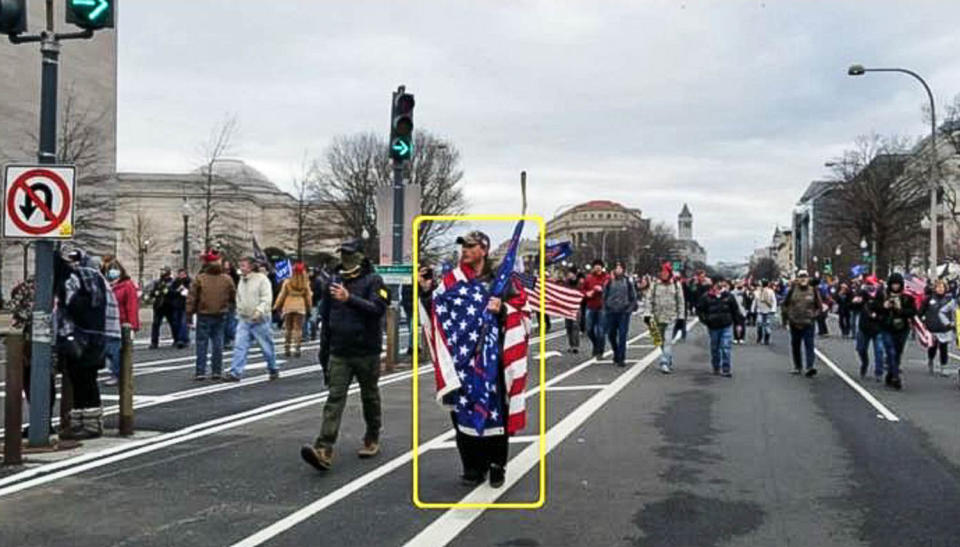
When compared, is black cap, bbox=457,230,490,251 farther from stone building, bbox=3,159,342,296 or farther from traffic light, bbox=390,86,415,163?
stone building, bbox=3,159,342,296

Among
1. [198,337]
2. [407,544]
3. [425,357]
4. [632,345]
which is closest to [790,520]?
[407,544]

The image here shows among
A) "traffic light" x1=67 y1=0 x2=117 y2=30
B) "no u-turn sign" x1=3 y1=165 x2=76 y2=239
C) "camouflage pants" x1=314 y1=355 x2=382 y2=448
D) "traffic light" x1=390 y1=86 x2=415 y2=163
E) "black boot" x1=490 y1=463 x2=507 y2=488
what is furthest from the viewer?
"traffic light" x1=390 y1=86 x2=415 y2=163

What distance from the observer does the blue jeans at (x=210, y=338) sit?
590 inches

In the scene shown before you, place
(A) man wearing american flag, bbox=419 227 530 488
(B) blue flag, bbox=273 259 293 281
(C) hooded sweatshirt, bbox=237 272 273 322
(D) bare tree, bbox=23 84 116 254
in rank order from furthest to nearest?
(D) bare tree, bbox=23 84 116 254
(B) blue flag, bbox=273 259 293 281
(C) hooded sweatshirt, bbox=237 272 273 322
(A) man wearing american flag, bbox=419 227 530 488

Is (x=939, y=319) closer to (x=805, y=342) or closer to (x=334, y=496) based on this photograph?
(x=805, y=342)

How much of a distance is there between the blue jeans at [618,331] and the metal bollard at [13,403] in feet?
36.7

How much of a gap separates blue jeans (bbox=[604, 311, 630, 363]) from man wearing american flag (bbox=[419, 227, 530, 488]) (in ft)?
35.2

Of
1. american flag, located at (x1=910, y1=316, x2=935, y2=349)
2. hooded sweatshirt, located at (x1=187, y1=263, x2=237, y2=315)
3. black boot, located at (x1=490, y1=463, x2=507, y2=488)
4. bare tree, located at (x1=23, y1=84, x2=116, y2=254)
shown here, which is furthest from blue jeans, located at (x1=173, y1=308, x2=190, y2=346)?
bare tree, located at (x1=23, y1=84, x2=116, y2=254)

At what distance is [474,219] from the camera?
693 cm

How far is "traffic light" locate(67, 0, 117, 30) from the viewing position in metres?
8.97

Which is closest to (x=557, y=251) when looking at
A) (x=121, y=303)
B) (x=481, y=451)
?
(x=121, y=303)

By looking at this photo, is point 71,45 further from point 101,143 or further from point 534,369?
point 534,369

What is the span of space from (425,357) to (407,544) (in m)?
13.2

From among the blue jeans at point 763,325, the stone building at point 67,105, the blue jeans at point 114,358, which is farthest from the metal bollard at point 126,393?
the stone building at point 67,105
